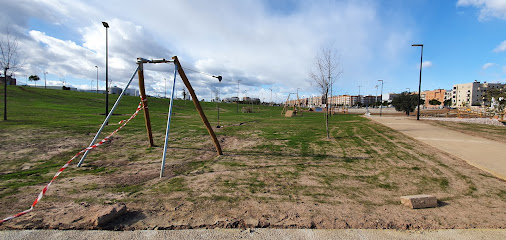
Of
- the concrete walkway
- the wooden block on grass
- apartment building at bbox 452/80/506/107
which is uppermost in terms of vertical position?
apartment building at bbox 452/80/506/107

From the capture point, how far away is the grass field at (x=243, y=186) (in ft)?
12.9

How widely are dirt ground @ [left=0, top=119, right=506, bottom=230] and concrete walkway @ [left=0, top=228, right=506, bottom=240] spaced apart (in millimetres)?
153

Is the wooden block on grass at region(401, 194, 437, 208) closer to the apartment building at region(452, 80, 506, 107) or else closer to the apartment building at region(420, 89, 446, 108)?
the apartment building at region(452, 80, 506, 107)

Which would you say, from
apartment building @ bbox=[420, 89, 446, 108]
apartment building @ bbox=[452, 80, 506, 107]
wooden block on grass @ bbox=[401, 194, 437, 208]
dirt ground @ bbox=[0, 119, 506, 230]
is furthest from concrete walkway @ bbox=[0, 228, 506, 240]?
apartment building @ bbox=[420, 89, 446, 108]

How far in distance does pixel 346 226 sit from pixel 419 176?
446cm

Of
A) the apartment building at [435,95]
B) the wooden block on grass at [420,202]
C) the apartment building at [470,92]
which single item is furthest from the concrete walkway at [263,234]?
the apartment building at [435,95]

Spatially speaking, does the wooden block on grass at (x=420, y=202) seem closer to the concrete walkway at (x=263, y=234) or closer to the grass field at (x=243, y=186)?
the grass field at (x=243, y=186)

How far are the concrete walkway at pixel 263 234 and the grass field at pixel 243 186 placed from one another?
6.5 inches

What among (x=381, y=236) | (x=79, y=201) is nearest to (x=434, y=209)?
(x=381, y=236)

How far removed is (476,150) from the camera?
389 inches

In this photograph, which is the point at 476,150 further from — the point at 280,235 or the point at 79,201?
the point at 79,201

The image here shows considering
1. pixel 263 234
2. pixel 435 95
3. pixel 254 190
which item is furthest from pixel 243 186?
pixel 435 95

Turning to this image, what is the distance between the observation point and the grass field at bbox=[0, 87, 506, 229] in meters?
3.93

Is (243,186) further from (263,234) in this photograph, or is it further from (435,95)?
(435,95)
